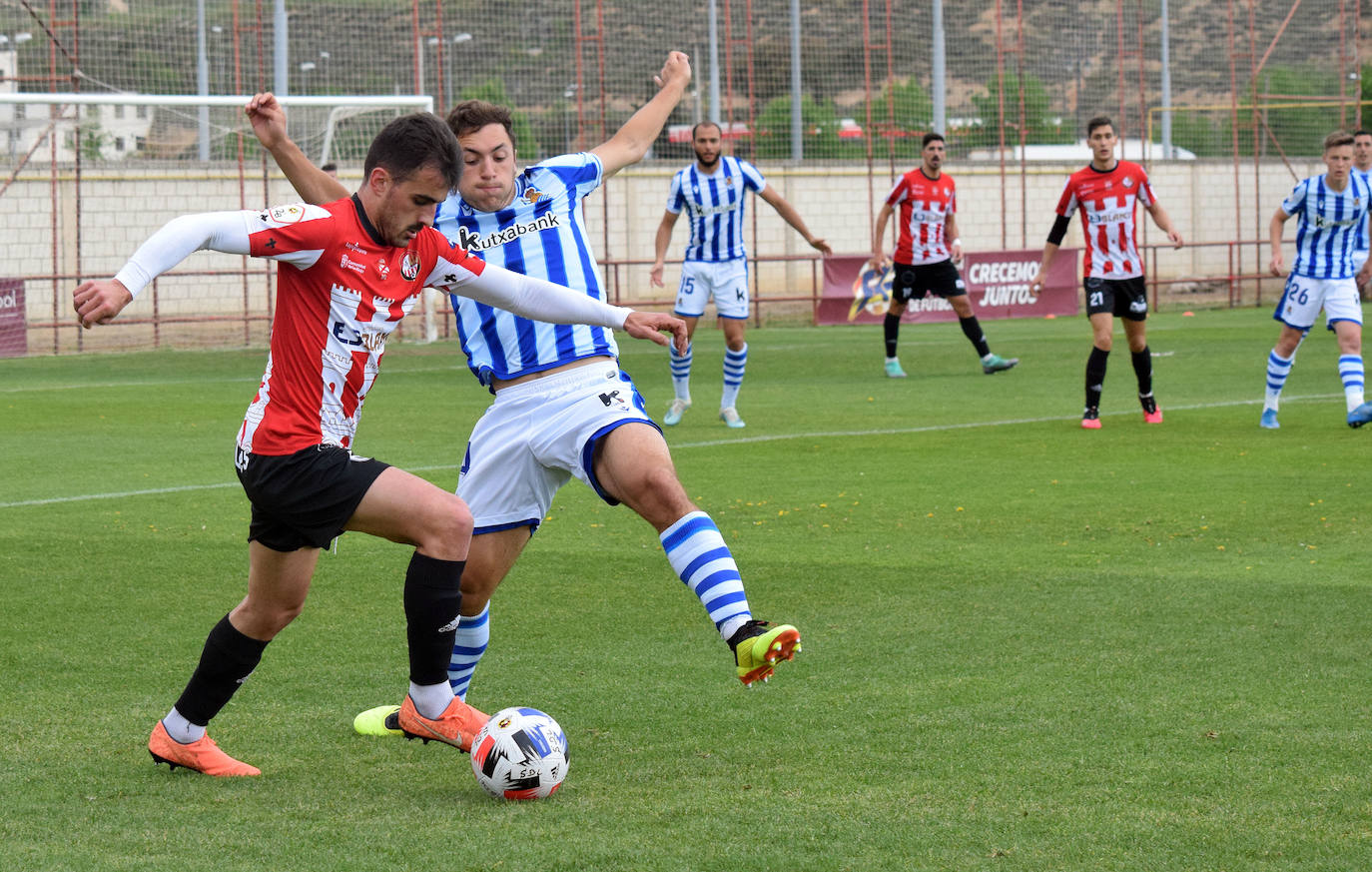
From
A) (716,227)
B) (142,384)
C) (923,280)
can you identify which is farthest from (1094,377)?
(142,384)

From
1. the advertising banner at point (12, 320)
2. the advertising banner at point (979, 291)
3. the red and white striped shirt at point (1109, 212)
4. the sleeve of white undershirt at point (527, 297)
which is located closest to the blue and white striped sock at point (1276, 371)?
the red and white striped shirt at point (1109, 212)

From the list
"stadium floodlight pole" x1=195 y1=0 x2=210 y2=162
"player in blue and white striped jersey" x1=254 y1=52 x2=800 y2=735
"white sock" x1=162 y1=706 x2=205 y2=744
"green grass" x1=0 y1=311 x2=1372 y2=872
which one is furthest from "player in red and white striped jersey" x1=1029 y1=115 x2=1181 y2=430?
"stadium floodlight pole" x1=195 y1=0 x2=210 y2=162

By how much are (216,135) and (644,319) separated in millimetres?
20376

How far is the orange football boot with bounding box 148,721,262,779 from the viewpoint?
14.1 feet

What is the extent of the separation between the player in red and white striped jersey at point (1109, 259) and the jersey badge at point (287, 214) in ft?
29.5

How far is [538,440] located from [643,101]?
101ft

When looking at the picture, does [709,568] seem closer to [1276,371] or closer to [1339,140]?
[1276,371]

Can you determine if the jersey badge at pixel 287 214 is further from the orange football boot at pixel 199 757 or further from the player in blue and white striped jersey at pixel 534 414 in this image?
the orange football boot at pixel 199 757

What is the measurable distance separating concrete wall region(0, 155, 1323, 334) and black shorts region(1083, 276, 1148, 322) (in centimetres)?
1411

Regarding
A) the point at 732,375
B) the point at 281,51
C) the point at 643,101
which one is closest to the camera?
the point at 732,375

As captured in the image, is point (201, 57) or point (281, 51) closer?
point (281, 51)

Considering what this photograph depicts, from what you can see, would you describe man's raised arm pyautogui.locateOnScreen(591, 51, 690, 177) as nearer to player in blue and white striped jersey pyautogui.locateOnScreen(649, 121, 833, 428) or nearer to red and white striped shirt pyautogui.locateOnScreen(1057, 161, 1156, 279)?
red and white striped shirt pyautogui.locateOnScreen(1057, 161, 1156, 279)

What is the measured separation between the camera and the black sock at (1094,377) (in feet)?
40.3

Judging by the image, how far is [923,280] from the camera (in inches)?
676
